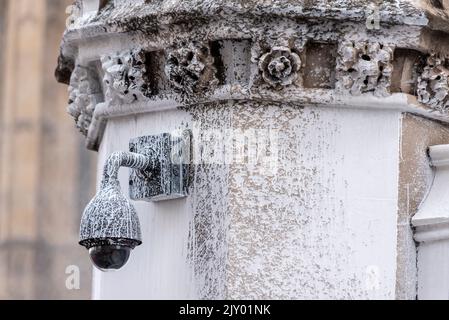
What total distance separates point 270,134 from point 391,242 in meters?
0.51

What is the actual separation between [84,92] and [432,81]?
124 centimetres

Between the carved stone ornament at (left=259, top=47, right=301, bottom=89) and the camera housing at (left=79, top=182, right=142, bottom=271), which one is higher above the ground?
the carved stone ornament at (left=259, top=47, right=301, bottom=89)

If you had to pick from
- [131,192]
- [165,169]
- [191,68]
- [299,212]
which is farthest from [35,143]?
[299,212]

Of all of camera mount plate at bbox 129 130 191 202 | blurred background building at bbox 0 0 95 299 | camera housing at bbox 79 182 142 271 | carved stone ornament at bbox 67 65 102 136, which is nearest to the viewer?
camera housing at bbox 79 182 142 271

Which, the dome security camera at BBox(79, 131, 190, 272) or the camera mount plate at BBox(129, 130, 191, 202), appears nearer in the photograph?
the dome security camera at BBox(79, 131, 190, 272)

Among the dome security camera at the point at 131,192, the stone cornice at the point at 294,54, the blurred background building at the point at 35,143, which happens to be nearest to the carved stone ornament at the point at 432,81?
the stone cornice at the point at 294,54

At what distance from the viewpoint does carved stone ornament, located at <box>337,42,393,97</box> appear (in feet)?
22.0

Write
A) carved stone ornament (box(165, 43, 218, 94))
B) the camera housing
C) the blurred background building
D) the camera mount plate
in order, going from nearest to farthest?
the camera housing < carved stone ornament (box(165, 43, 218, 94)) < the camera mount plate < the blurred background building

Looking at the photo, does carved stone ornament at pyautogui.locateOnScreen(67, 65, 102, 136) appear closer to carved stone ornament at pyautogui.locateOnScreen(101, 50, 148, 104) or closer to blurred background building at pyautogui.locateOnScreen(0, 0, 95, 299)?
carved stone ornament at pyautogui.locateOnScreen(101, 50, 148, 104)

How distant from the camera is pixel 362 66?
6.71 metres

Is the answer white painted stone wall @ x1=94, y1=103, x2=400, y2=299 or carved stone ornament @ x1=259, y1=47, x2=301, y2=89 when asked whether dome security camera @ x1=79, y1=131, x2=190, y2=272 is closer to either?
white painted stone wall @ x1=94, y1=103, x2=400, y2=299

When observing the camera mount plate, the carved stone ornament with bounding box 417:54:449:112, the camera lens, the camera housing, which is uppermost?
the carved stone ornament with bounding box 417:54:449:112

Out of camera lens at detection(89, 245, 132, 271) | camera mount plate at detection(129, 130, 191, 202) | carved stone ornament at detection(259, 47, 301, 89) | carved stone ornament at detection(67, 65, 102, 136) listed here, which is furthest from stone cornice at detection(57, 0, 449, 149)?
camera lens at detection(89, 245, 132, 271)

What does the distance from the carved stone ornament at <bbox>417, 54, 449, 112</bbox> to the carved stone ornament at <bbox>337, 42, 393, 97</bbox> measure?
0.45 feet
